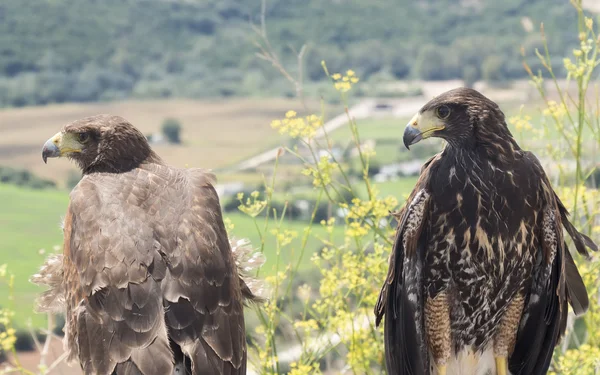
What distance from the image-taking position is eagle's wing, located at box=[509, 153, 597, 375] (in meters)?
4.12

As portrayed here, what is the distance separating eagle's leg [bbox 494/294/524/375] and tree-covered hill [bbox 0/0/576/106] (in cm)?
2232

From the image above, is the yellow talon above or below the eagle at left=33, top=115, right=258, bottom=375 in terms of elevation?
below

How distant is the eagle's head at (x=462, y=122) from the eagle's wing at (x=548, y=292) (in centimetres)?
24

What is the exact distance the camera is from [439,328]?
4281 mm

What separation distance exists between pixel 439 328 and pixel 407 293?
27cm

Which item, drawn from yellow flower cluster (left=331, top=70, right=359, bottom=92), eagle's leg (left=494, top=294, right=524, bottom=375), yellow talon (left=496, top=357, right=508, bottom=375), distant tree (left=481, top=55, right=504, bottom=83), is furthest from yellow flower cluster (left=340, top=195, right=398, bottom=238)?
distant tree (left=481, top=55, right=504, bottom=83)

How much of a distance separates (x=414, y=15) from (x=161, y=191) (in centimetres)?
3686

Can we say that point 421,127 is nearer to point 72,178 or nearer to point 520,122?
point 520,122

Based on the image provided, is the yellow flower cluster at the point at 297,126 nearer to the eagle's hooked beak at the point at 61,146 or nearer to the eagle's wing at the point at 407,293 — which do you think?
the eagle's wing at the point at 407,293

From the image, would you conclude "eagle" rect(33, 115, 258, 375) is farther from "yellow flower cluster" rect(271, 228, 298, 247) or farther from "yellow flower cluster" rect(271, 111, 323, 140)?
"yellow flower cluster" rect(271, 111, 323, 140)

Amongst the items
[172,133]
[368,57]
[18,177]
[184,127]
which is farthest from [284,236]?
[368,57]

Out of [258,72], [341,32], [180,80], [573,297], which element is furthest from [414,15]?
[573,297]

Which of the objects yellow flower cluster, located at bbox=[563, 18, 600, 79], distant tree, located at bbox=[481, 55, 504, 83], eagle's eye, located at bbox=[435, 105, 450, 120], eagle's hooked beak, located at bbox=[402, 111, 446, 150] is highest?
yellow flower cluster, located at bbox=[563, 18, 600, 79]

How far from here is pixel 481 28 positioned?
37.2 metres
